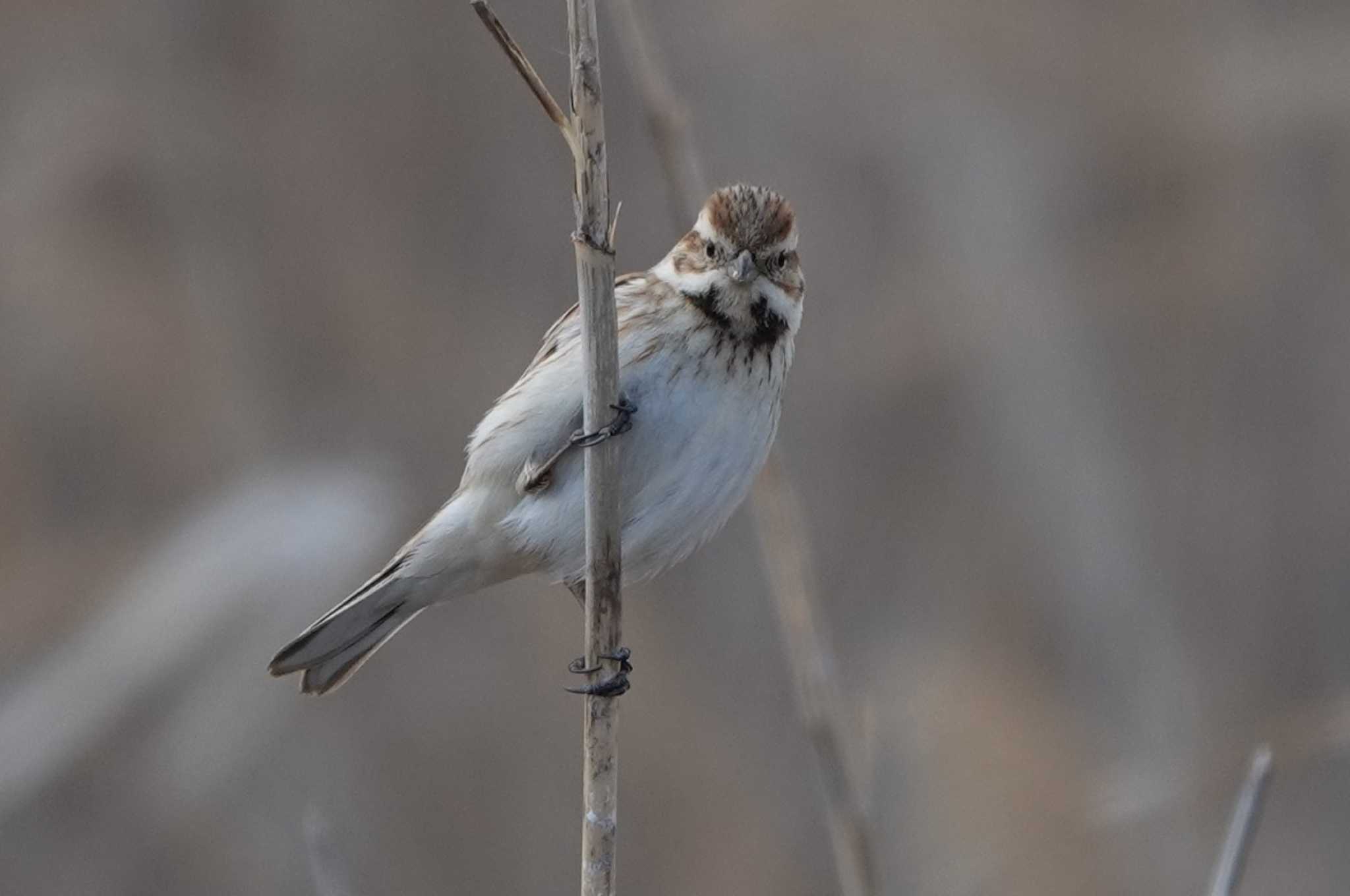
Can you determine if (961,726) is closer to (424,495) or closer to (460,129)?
(424,495)

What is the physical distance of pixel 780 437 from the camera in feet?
16.9

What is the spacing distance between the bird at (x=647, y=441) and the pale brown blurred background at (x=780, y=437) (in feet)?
3.55

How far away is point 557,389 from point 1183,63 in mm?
3568

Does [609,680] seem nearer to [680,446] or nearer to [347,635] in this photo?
[680,446]

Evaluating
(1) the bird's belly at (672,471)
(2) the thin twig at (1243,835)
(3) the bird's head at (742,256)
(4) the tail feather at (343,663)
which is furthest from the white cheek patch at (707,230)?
(2) the thin twig at (1243,835)

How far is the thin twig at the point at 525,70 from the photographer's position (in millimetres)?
2053

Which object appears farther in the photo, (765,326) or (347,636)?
(347,636)

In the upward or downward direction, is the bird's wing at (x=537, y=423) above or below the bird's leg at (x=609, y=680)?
above

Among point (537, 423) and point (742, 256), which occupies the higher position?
point (742, 256)

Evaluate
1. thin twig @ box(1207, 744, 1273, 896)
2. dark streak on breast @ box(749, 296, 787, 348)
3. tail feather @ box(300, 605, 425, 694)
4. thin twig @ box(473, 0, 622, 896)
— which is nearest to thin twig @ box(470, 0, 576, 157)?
thin twig @ box(473, 0, 622, 896)

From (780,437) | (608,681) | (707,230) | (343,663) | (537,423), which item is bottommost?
(608,681)

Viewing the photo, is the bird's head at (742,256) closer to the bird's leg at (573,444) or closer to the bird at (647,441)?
the bird at (647,441)

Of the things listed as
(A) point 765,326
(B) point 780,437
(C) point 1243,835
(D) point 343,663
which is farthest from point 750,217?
(B) point 780,437

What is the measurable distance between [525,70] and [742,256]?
1014mm
